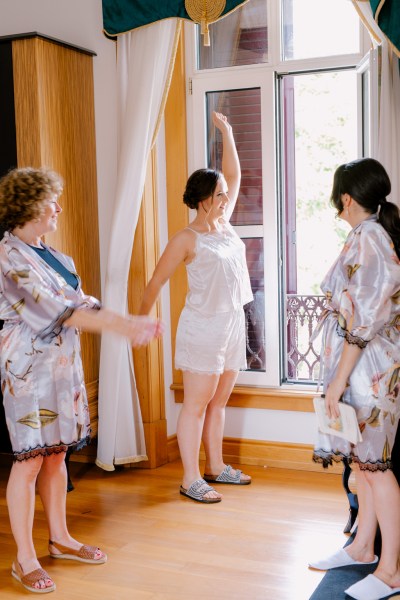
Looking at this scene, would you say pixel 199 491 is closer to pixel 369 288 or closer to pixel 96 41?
pixel 369 288

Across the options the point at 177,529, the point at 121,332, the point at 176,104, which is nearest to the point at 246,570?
the point at 177,529

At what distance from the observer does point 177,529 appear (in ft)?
11.4

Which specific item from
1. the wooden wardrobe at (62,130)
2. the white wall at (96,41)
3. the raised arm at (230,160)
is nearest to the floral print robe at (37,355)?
the wooden wardrobe at (62,130)

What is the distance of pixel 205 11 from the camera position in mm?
3908

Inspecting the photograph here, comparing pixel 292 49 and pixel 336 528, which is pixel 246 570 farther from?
pixel 292 49

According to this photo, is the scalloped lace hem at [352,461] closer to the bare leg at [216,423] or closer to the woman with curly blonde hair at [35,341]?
the woman with curly blonde hair at [35,341]

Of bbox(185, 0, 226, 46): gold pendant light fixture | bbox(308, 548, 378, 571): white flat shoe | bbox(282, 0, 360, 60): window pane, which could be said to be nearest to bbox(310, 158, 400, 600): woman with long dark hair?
bbox(308, 548, 378, 571): white flat shoe

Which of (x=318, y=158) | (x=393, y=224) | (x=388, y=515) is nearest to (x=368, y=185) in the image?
(x=393, y=224)

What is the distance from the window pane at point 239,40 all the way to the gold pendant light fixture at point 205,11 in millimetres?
360

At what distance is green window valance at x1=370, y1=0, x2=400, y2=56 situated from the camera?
3.25 m

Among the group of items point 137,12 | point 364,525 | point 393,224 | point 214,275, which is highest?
point 137,12

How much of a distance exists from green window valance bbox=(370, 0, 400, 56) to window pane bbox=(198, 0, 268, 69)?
99 cm

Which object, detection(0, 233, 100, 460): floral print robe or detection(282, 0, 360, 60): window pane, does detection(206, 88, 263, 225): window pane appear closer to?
detection(282, 0, 360, 60): window pane

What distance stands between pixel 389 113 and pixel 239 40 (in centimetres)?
127
